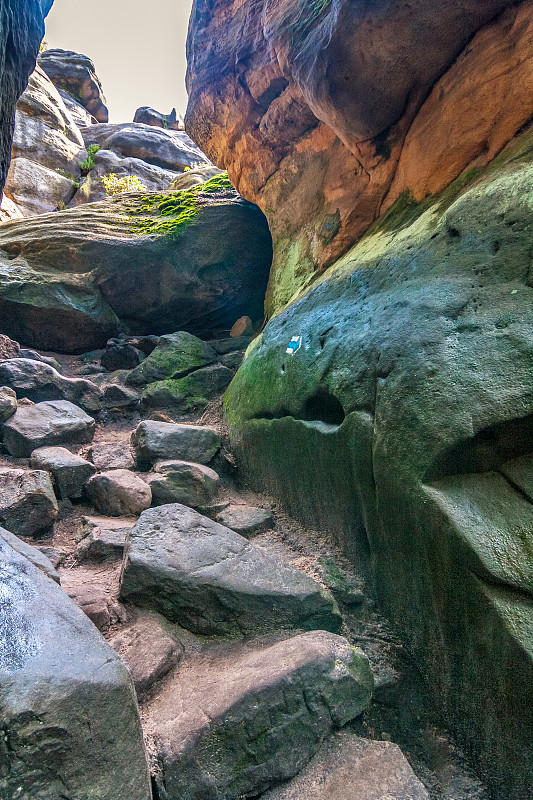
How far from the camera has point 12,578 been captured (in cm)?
200

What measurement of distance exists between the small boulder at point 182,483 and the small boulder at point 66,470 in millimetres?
574

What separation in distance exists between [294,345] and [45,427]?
8.86ft

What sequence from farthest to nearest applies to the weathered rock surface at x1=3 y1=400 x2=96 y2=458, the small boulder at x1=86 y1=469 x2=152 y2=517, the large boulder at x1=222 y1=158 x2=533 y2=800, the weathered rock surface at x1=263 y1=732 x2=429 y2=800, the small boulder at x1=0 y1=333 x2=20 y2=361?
the small boulder at x1=0 y1=333 x2=20 y2=361 < the weathered rock surface at x1=3 y1=400 x2=96 y2=458 < the small boulder at x1=86 y1=469 x2=152 y2=517 < the large boulder at x1=222 y1=158 x2=533 y2=800 < the weathered rock surface at x1=263 y1=732 x2=429 y2=800

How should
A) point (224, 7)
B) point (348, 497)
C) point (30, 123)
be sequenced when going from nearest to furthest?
point (348, 497)
point (224, 7)
point (30, 123)

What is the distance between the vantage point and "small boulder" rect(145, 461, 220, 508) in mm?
4035

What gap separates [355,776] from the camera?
1.96 m

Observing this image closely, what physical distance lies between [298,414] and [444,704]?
2.24 meters

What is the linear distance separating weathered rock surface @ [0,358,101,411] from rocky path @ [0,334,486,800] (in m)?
0.54

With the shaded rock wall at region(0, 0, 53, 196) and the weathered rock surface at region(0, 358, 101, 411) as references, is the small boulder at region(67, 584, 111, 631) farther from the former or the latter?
the shaded rock wall at region(0, 0, 53, 196)

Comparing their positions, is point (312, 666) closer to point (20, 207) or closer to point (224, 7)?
point (224, 7)

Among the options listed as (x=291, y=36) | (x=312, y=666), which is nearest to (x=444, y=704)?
(x=312, y=666)

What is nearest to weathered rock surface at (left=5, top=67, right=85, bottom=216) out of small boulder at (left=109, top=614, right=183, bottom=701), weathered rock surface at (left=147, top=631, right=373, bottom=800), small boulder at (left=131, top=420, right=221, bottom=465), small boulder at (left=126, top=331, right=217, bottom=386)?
small boulder at (left=126, top=331, right=217, bottom=386)

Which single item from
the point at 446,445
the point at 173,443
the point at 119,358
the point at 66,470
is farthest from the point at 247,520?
the point at 119,358

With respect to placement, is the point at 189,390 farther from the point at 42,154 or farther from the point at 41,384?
the point at 42,154
